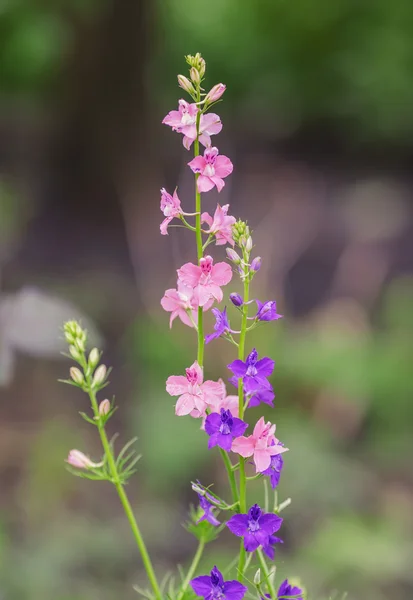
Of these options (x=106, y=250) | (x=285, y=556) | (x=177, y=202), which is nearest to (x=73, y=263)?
(x=106, y=250)

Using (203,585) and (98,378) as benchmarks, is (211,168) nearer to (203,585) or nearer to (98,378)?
(98,378)

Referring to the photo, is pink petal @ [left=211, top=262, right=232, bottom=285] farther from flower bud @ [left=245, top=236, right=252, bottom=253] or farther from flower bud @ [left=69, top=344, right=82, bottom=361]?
flower bud @ [left=69, top=344, right=82, bottom=361]

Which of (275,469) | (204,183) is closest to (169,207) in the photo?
(204,183)

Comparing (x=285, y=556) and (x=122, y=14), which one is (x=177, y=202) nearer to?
(x=285, y=556)

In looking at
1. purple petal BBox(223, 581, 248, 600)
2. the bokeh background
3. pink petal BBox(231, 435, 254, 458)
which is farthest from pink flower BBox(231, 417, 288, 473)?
the bokeh background

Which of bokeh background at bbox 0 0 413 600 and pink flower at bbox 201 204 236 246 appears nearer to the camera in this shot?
pink flower at bbox 201 204 236 246
